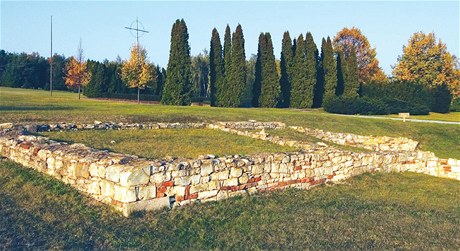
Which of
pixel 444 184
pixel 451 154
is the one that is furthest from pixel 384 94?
pixel 444 184

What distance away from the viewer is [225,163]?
27.7 ft

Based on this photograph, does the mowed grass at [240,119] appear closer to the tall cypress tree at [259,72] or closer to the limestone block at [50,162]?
the limestone block at [50,162]

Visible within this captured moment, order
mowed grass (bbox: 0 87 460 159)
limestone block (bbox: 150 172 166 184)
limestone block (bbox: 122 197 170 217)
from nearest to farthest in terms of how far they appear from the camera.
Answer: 1. limestone block (bbox: 122 197 170 217)
2. limestone block (bbox: 150 172 166 184)
3. mowed grass (bbox: 0 87 460 159)

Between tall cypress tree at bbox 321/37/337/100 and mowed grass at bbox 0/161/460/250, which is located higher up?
tall cypress tree at bbox 321/37/337/100

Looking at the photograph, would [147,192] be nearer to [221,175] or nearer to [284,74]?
[221,175]

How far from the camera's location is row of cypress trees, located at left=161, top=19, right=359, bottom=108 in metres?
40.6

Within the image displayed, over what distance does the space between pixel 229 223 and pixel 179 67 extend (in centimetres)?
3468

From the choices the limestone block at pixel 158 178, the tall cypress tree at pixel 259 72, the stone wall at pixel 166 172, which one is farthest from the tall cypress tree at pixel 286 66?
the limestone block at pixel 158 178

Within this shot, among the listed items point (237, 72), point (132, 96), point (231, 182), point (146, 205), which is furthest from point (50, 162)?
point (132, 96)

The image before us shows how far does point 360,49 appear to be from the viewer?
6556 cm

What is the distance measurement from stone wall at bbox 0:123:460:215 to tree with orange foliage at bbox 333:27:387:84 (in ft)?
182

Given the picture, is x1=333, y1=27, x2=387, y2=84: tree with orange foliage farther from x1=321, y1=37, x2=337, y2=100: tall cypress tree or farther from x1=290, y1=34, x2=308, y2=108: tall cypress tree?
x1=290, y1=34, x2=308, y2=108: tall cypress tree

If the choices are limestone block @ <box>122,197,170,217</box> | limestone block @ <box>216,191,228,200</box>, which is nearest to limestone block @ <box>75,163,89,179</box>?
limestone block @ <box>122,197,170,217</box>

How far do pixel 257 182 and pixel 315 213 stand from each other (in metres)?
1.80
